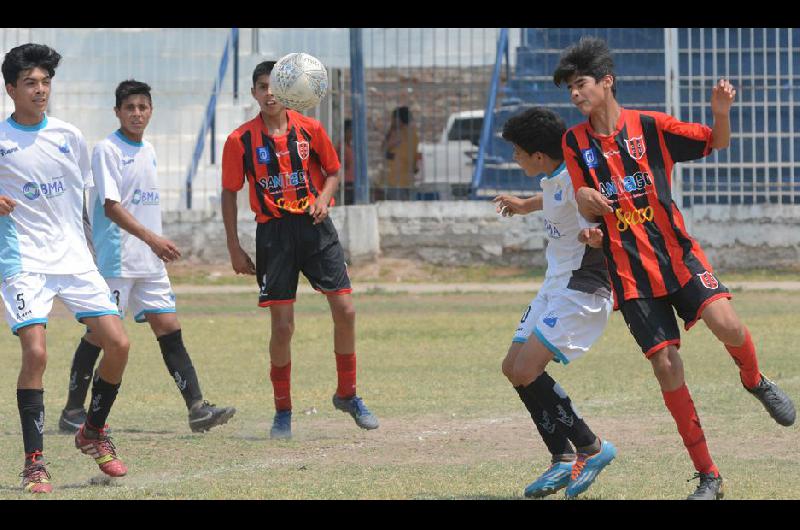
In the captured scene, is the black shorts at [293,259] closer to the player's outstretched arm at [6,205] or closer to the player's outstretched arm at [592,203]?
the player's outstretched arm at [6,205]

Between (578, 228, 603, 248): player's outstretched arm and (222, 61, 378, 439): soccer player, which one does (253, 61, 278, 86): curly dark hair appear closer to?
(222, 61, 378, 439): soccer player

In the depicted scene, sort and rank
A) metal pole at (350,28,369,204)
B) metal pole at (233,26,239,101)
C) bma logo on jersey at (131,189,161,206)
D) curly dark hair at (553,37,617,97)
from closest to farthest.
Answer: curly dark hair at (553,37,617,97)
bma logo on jersey at (131,189,161,206)
metal pole at (350,28,369,204)
metal pole at (233,26,239,101)

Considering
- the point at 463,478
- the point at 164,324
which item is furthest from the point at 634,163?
the point at 164,324

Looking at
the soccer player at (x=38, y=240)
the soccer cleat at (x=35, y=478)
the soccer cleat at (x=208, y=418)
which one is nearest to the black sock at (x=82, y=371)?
the soccer cleat at (x=208, y=418)

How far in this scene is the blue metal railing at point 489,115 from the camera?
66.8ft

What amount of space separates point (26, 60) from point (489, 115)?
13.7 m

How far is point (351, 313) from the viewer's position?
9133mm

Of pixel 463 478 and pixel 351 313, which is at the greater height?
pixel 351 313

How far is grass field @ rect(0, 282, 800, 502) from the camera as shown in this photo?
277 inches

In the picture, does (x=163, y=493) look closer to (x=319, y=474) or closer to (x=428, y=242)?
(x=319, y=474)

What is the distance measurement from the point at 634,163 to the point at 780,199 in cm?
1398

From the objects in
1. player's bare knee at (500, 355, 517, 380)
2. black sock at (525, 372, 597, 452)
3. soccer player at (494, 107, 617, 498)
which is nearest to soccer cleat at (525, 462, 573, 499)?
soccer player at (494, 107, 617, 498)

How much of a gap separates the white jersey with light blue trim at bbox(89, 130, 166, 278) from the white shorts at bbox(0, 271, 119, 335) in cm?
184

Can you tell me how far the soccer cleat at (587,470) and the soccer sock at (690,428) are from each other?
0.34 metres
